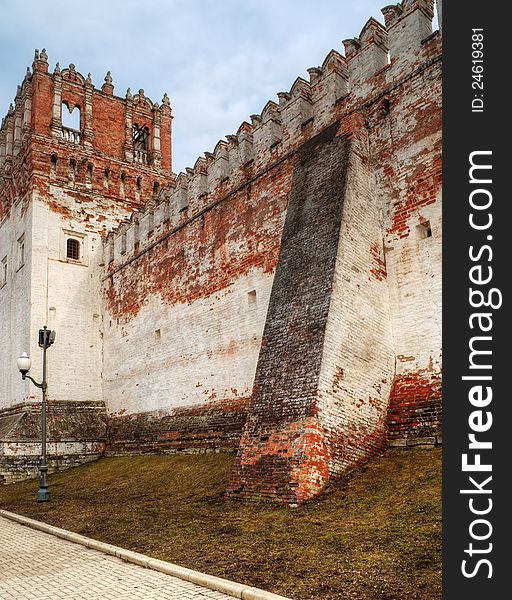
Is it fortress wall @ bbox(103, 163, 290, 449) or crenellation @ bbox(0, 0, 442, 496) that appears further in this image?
fortress wall @ bbox(103, 163, 290, 449)

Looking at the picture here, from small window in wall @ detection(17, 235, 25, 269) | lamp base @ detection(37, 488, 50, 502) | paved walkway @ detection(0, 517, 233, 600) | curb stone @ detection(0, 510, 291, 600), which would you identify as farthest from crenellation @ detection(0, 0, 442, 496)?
lamp base @ detection(37, 488, 50, 502)

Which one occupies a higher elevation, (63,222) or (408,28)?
(408,28)

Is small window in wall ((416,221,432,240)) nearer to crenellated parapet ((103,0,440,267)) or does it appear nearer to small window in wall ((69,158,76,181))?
crenellated parapet ((103,0,440,267))

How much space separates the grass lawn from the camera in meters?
5.26

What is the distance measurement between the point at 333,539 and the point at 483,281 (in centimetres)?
344

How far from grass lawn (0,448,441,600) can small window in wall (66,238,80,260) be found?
1173 cm

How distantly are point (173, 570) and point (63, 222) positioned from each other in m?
18.1

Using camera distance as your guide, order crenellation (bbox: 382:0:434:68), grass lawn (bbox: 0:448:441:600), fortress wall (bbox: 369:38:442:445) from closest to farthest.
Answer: grass lawn (bbox: 0:448:441:600), fortress wall (bbox: 369:38:442:445), crenellation (bbox: 382:0:434:68)

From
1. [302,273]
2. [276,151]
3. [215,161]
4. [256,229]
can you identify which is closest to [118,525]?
[302,273]

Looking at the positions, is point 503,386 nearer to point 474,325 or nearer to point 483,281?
point 474,325

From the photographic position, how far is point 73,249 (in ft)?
72.8

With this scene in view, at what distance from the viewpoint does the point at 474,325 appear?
4.65 m

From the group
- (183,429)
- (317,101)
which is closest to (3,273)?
(183,429)

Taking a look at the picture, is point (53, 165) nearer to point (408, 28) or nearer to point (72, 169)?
point (72, 169)
